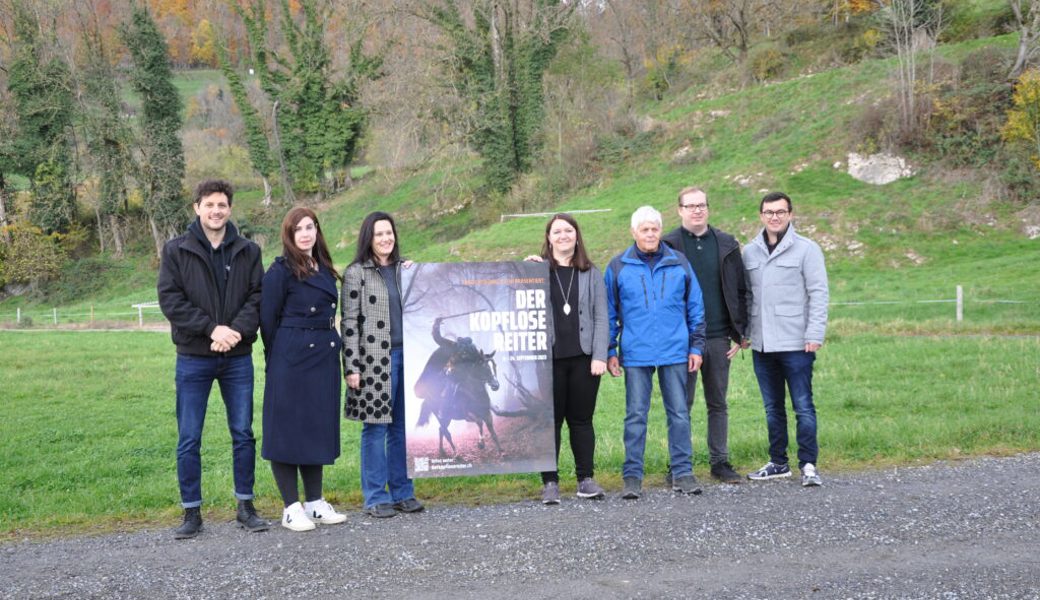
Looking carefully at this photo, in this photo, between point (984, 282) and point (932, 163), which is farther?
point (932, 163)

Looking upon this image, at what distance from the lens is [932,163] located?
106ft

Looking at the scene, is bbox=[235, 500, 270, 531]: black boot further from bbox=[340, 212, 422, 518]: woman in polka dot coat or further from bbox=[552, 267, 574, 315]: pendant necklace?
bbox=[552, 267, 574, 315]: pendant necklace

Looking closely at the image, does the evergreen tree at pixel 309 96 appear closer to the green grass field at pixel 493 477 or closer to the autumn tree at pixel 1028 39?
the autumn tree at pixel 1028 39

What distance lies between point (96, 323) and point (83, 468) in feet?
95.5

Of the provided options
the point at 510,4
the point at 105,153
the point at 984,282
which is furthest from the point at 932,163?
the point at 105,153

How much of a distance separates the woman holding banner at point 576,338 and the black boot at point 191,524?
250cm

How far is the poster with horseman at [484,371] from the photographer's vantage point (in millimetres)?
6824

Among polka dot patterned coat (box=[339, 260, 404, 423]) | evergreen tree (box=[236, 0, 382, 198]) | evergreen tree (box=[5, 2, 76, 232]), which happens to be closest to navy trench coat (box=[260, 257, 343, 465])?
polka dot patterned coat (box=[339, 260, 404, 423])

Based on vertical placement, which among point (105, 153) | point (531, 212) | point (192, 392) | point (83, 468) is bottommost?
point (83, 468)

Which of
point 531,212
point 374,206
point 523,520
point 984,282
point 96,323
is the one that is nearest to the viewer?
point 523,520

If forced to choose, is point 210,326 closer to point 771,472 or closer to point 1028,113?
point 771,472

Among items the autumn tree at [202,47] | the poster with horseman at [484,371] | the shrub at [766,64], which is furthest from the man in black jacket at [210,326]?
the autumn tree at [202,47]

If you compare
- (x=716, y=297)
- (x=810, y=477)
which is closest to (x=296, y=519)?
(x=716, y=297)

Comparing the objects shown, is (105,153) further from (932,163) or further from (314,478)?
(314,478)
